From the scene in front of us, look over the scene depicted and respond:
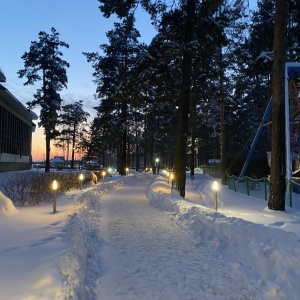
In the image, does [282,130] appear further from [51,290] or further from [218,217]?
[51,290]

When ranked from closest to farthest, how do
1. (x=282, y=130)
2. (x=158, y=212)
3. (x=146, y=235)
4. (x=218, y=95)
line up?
(x=146, y=235) < (x=282, y=130) < (x=158, y=212) < (x=218, y=95)

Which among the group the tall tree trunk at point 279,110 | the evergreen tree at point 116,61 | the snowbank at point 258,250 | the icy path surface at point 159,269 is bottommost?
the icy path surface at point 159,269

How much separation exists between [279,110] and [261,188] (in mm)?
6233

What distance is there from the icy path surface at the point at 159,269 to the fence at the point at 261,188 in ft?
22.8

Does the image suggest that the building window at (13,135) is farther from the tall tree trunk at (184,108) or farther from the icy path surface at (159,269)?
the icy path surface at (159,269)

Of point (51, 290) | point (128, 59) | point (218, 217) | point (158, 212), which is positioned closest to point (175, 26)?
point (158, 212)

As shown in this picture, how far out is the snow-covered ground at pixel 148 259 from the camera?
4.66m

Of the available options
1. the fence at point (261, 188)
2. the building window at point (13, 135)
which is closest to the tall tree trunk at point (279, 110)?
the fence at point (261, 188)

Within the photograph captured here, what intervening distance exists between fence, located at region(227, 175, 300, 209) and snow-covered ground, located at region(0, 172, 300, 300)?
4.90m

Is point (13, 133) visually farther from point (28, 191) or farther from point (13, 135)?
point (28, 191)

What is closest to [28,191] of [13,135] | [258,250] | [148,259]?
[148,259]

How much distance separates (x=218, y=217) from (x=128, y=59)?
33181 millimetres

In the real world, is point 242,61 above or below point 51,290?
above

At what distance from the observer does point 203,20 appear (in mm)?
16906
